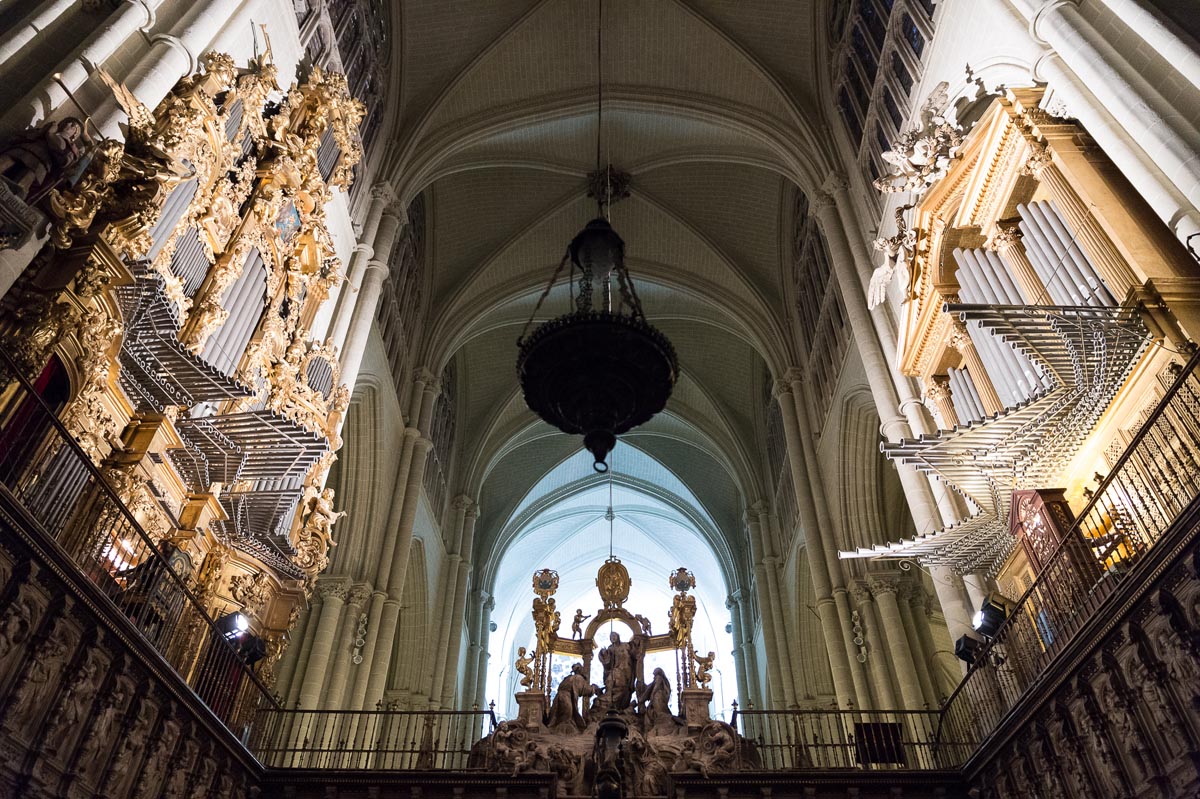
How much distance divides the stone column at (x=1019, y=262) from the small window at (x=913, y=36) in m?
4.01

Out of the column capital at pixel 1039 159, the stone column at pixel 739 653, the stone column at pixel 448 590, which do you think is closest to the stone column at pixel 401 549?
the stone column at pixel 448 590

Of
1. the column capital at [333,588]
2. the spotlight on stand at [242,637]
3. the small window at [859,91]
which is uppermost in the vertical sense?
the small window at [859,91]

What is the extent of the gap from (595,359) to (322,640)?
7.75m

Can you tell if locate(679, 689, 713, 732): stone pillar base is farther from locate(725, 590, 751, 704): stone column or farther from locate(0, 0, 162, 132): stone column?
locate(725, 590, 751, 704): stone column

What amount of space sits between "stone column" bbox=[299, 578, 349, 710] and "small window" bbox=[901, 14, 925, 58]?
40.4 feet

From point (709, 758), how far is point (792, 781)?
56.2 inches

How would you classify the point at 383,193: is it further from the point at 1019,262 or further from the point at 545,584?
the point at 1019,262

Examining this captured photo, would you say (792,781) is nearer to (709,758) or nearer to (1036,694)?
(709,758)

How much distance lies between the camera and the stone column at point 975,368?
8102mm

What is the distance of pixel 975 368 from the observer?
8.48 meters

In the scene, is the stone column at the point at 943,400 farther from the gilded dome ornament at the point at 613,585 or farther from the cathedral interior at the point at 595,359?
the gilded dome ornament at the point at 613,585

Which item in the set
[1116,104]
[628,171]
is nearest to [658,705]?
[1116,104]

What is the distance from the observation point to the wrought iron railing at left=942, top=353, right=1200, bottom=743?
511 cm

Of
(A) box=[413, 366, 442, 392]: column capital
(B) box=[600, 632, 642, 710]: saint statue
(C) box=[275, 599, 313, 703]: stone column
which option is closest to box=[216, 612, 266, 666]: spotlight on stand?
(B) box=[600, 632, 642, 710]: saint statue
